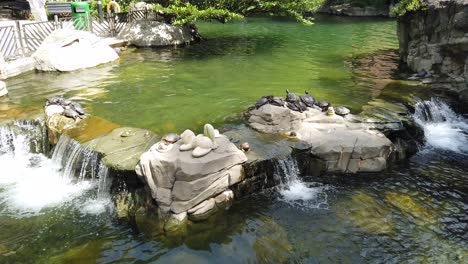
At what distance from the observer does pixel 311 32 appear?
3009cm

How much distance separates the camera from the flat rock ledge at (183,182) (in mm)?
7527

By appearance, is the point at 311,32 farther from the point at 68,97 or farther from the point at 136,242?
the point at 136,242

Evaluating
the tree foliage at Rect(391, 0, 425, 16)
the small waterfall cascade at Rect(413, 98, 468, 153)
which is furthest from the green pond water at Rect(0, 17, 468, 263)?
the tree foliage at Rect(391, 0, 425, 16)

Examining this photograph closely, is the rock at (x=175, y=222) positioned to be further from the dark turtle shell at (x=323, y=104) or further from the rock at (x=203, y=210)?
the dark turtle shell at (x=323, y=104)

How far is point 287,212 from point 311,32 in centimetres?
2449

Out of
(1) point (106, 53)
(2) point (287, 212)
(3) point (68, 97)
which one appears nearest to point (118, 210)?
(2) point (287, 212)

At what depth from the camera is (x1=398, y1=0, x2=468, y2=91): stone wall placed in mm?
13781

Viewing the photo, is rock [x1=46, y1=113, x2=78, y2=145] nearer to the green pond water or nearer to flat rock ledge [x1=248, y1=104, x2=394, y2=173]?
the green pond water

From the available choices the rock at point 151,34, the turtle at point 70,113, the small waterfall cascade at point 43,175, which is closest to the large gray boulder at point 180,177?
the small waterfall cascade at point 43,175

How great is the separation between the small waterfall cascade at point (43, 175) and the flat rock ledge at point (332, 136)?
415cm

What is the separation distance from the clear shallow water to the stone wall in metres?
2.61

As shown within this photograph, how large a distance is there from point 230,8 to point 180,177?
15.6 meters

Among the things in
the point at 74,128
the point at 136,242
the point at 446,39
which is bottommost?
the point at 136,242

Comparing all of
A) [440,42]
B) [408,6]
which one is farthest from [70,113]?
[408,6]
